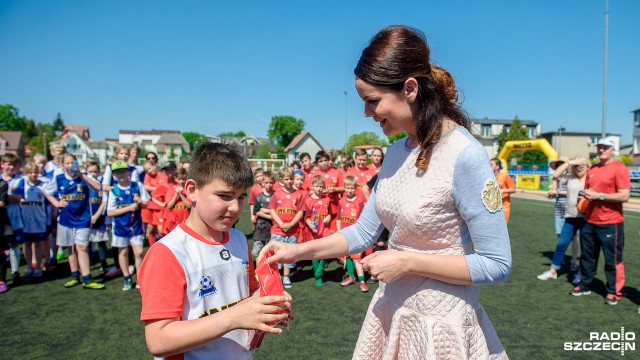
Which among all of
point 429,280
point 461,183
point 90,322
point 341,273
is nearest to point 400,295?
point 429,280

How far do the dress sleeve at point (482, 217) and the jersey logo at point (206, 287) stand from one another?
1098mm

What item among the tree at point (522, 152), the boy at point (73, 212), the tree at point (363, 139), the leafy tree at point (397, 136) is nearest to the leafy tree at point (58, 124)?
the tree at point (363, 139)

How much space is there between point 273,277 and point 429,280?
0.65 meters

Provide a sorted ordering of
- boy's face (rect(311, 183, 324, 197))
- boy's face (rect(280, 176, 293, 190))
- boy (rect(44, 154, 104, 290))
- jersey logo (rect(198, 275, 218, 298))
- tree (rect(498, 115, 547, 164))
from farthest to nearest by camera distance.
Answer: tree (rect(498, 115, 547, 164)) → boy's face (rect(311, 183, 324, 197)) → boy's face (rect(280, 176, 293, 190)) → boy (rect(44, 154, 104, 290)) → jersey logo (rect(198, 275, 218, 298))

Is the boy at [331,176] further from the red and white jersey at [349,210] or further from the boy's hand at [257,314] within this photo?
the boy's hand at [257,314]

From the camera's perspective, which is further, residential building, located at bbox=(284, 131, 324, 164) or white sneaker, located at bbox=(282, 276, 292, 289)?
residential building, located at bbox=(284, 131, 324, 164)

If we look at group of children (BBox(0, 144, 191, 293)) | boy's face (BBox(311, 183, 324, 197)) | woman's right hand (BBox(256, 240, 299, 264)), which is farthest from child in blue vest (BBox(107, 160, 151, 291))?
woman's right hand (BBox(256, 240, 299, 264))

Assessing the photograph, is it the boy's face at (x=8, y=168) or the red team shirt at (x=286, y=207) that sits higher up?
the boy's face at (x=8, y=168)

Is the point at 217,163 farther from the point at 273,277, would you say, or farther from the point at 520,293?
the point at 520,293

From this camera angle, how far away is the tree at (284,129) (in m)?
96.1

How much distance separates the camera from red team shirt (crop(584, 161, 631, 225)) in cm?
554

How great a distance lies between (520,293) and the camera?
6301 millimetres

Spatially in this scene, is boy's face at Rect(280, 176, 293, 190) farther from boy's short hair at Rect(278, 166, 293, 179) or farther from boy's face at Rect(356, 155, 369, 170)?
boy's face at Rect(356, 155, 369, 170)

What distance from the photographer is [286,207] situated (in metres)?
6.98
